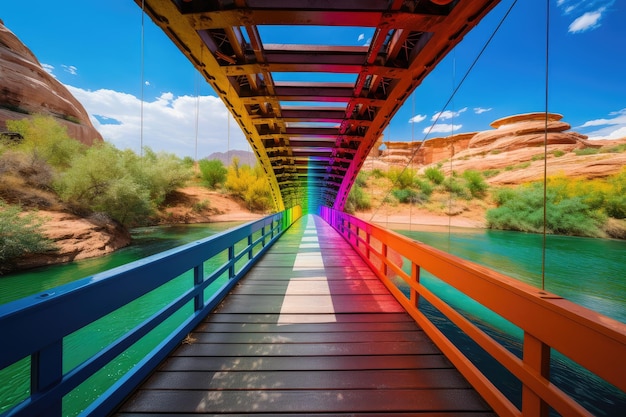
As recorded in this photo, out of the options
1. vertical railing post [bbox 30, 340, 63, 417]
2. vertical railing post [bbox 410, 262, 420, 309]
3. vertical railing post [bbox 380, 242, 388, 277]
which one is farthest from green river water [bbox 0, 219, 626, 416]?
vertical railing post [bbox 30, 340, 63, 417]

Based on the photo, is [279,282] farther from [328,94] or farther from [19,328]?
[328,94]

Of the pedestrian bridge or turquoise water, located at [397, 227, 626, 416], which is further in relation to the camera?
turquoise water, located at [397, 227, 626, 416]

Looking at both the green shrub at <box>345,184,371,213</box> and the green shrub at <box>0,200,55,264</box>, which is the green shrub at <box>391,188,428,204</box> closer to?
the green shrub at <box>345,184,371,213</box>

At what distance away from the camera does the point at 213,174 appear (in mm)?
36031

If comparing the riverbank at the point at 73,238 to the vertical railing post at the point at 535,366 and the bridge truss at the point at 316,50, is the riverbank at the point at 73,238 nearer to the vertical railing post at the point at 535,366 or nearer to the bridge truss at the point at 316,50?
the bridge truss at the point at 316,50

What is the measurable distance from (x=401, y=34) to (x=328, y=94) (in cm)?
219

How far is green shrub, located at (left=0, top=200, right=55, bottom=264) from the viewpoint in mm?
7797

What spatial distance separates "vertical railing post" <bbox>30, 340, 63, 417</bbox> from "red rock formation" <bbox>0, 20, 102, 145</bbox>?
29756 mm

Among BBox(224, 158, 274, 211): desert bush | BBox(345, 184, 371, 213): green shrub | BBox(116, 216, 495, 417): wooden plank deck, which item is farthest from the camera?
BBox(224, 158, 274, 211): desert bush

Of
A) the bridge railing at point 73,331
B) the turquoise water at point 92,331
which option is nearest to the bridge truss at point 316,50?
the bridge railing at point 73,331

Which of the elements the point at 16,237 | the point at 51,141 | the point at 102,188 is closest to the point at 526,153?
the point at 102,188

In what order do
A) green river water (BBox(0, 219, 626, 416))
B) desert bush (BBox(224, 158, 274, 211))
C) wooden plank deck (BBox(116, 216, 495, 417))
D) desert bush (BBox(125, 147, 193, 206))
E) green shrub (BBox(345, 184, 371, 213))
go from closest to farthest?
1. wooden plank deck (BBox(116, 216, 495, 417))
2. green river water (BBox(0, 219, 626, 416))
3. desert bush (BBox(125, 147, 193, 206))
4. green shrub (BBox(345, 184, 371, 213))
5. desert bush (BBox(224, 158, 274, 211))

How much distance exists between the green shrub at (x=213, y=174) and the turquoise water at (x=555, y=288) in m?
30.9

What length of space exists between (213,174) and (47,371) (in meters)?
38.0
